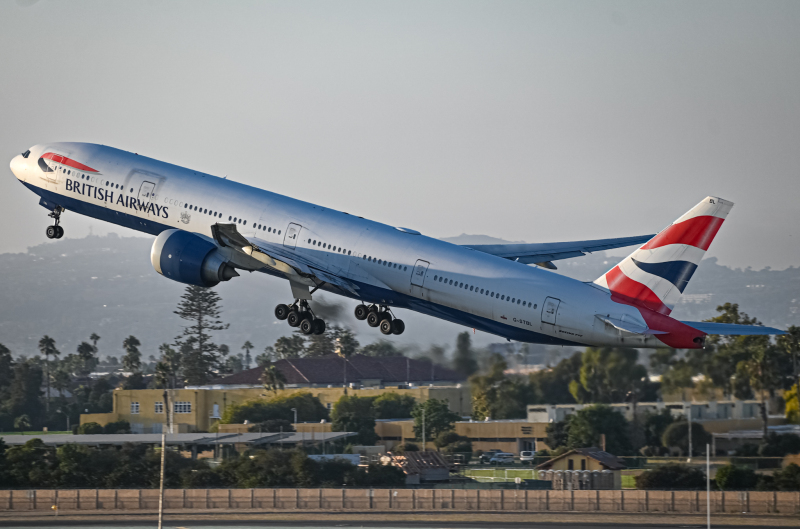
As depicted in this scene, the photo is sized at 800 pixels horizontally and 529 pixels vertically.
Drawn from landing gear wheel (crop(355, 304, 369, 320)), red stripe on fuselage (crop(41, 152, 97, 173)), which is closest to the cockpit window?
red stripe on fuselage (crop(41, 152, 97, 173))

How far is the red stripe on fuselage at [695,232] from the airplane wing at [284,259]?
1472 cm

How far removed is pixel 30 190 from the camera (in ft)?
197

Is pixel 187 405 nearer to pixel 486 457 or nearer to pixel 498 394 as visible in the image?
pixel 486 457

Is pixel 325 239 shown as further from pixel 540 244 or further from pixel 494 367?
pixel 494 367

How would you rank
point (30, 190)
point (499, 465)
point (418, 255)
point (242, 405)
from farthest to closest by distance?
1. point (242, 405)
2. point (499, 465)
3. point (30, 190)
4. point (418, 255)

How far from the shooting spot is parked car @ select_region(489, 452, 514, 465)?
3012 inches

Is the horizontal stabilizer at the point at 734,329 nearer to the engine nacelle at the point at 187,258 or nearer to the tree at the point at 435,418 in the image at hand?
the engine nacelle at the point at 187,258

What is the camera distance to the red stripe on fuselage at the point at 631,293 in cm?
4162

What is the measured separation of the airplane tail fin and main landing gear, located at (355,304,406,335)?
11.6 m

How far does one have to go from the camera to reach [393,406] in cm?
8544

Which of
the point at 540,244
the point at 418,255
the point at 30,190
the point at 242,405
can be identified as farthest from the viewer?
the point at 242,405

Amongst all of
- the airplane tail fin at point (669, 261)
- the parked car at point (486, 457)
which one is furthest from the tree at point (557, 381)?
the airplane tail fin at point (669, 261)

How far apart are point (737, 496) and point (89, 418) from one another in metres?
54.4

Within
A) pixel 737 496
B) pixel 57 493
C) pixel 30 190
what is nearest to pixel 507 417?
pixel 737 496
